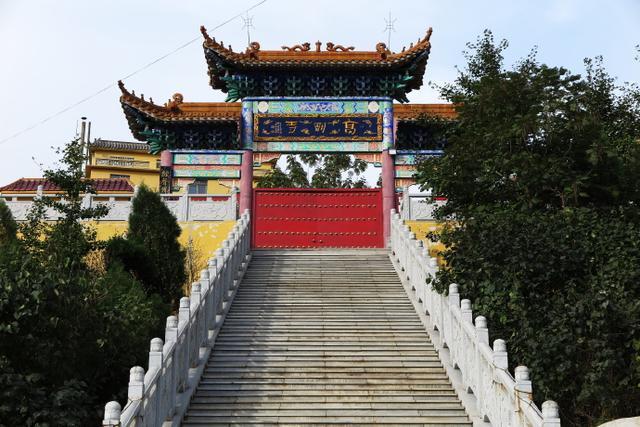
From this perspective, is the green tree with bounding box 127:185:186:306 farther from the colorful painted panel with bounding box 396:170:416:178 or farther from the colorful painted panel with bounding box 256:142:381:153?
the colorful painted panel with bounding box 396:170:416:178

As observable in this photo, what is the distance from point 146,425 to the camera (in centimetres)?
661

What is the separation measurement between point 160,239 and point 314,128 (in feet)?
17.2

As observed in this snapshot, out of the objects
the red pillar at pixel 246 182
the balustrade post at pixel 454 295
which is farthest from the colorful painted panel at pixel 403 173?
the balustrade post at pixel 454 295

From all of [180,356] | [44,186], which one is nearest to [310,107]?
[180,356]

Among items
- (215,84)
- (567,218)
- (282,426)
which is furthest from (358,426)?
(215,84)

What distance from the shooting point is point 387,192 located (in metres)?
17.0

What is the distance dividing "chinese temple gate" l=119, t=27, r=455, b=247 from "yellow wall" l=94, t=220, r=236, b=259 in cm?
77

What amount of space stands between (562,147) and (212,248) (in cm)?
798

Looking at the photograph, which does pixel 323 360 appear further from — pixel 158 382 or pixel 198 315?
pixel 158 382

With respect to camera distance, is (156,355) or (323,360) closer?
(156,355)

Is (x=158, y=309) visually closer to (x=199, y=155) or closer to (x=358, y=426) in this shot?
(x=358, y=426)

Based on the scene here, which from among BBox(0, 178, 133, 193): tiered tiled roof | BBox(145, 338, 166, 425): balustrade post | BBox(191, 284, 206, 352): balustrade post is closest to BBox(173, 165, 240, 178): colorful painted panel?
BBox(191, 284, 206, 352): balustrade post

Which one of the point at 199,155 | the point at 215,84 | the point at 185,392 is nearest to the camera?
the point at 185,392

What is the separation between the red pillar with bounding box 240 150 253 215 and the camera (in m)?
16.8
